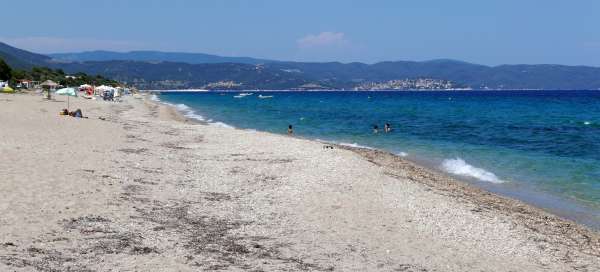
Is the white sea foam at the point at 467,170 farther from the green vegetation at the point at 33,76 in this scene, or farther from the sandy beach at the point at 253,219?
the green vegetation at the point at 33,76

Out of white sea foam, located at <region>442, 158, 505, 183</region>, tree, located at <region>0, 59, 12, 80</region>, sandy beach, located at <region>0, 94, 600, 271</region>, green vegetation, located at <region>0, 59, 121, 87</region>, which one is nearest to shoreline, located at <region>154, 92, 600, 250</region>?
sandy beach, located at <region>0, 94, 600, 271</region>

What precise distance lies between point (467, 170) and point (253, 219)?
562 inches

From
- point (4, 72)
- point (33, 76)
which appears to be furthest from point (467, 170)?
point (33, 76)

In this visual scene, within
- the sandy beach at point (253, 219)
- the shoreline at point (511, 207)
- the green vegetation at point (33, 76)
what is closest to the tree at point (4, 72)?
the green vegetation at point (33, 76)

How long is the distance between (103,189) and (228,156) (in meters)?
8.57

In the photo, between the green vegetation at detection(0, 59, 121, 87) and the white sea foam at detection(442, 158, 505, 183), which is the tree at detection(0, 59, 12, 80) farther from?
the white sea foam at detection(442, 158, 505, 183)

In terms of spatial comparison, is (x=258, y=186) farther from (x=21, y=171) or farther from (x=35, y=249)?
(x=35, y=249)

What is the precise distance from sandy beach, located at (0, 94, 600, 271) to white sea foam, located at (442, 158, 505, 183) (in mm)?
2675

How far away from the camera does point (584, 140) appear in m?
38.6

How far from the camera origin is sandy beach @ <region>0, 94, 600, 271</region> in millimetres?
9453

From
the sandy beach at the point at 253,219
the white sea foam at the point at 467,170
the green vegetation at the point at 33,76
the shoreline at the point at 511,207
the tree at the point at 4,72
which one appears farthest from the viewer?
the green vegetation at the point at 33,76

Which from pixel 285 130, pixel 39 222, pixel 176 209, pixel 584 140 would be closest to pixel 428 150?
pixel 584 140

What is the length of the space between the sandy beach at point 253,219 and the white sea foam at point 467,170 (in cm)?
267

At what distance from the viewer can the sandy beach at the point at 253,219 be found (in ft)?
31.0
